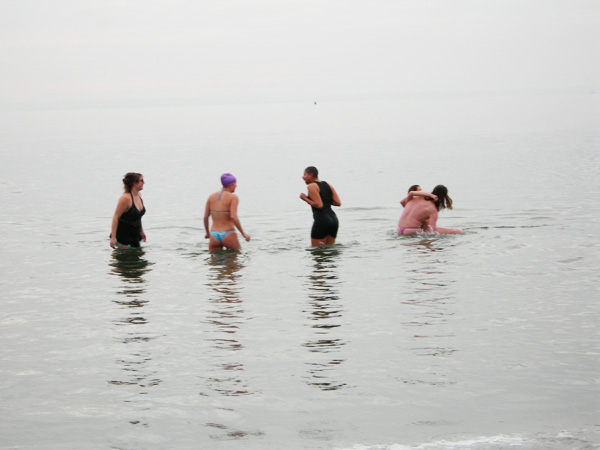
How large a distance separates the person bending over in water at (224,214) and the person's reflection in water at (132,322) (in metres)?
1.32

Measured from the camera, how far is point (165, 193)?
32.8 meters

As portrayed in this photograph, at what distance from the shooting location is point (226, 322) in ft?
33.8

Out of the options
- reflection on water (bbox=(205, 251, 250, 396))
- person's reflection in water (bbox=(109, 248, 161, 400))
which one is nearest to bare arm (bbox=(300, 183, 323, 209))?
reflection on water (bbox=(205, 251, 250, 396))

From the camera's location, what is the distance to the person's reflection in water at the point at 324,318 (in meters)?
8.07

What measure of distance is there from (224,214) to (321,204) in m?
1.86

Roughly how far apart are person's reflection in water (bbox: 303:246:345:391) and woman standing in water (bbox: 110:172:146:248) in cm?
326

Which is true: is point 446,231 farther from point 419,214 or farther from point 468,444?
point 468,444

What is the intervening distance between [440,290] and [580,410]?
5.06 metres

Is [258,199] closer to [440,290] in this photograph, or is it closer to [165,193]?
→ [165,193]

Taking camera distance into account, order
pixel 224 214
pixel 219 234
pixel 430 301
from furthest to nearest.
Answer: pixel 219 234
pixel 224 214
pixel 430 301

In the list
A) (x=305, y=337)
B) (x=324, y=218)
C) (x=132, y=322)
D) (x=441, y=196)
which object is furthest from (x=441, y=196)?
(x=132, y=322)

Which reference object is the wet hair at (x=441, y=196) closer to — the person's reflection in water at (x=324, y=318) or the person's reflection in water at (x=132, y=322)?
the person's reflection in water at (x=324, y=318)

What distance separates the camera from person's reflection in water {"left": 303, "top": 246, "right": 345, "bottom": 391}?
807 centimetres

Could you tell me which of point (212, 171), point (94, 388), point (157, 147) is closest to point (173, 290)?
point (94, 388)
